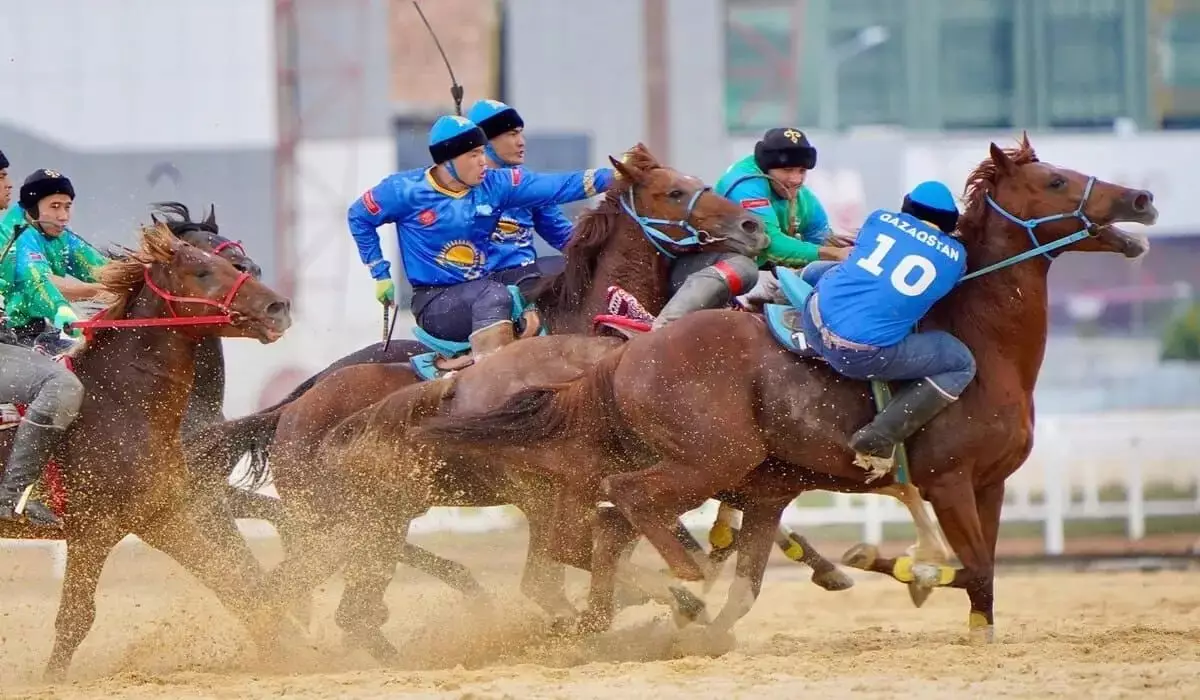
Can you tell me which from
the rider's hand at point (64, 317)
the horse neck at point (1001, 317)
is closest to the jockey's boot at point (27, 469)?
the rider's hand at point (64, 317)

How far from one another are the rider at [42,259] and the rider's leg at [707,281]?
8.60 ft

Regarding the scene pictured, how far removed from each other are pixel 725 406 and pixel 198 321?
2.36 meters

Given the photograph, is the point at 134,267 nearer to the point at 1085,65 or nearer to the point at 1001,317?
the point at 1001,317

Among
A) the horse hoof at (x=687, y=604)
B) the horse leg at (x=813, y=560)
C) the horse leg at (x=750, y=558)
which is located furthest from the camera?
the horse leg at (x=813, y=560)

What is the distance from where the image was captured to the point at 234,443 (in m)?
7.96

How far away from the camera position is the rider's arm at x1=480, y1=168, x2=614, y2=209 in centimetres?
760

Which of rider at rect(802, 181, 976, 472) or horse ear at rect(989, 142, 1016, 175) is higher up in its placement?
horse ear at rect(989, 142, 1016, 175)

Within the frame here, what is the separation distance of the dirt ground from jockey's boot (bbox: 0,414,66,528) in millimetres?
755

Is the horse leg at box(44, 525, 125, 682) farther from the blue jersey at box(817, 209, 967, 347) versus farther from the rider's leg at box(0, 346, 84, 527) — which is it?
the blue jersey at box(817, 209, 967, 347)

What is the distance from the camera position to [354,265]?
25.8m

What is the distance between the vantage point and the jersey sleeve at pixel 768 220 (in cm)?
757

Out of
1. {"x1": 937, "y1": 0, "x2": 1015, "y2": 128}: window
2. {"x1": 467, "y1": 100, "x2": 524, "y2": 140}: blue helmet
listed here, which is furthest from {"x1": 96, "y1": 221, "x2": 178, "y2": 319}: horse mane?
{"x1": 937, "y1": 0, "x2": 1015, "y2": 128}: window

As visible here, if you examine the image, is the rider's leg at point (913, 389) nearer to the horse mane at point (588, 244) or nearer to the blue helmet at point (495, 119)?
the horse mane at point (588, 244)

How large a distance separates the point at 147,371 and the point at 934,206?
3.52 meters
